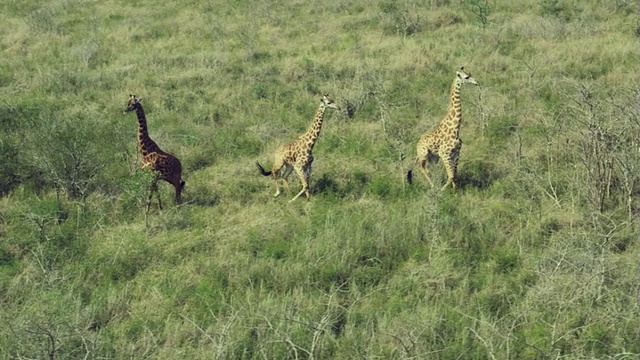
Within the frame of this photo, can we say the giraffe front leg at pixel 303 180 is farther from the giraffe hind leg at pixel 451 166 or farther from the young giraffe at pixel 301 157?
the giraffe hind leg at pixel 451 166

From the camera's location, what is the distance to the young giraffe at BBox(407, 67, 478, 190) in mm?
9414

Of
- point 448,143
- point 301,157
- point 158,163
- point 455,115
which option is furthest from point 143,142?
point 455,115

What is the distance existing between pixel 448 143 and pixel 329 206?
79.0 inches

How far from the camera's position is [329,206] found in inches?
358

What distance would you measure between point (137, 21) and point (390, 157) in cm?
1241

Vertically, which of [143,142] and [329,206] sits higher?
[143,142]

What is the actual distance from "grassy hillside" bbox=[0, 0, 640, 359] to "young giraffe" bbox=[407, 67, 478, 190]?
365 millimetres

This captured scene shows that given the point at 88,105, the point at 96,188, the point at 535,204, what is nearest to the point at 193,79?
the point at 88,105

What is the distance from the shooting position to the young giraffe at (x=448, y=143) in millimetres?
9414

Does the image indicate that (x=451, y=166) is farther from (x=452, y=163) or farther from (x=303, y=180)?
(x=303, y=180)

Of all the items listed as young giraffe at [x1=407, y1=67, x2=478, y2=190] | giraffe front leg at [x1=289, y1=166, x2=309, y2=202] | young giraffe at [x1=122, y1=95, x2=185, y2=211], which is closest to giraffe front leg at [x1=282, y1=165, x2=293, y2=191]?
giraffe front leg at [x1=289, y1=166, x2=309, y2=202]

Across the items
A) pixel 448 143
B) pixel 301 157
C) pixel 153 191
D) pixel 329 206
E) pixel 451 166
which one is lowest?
pixel 329 206

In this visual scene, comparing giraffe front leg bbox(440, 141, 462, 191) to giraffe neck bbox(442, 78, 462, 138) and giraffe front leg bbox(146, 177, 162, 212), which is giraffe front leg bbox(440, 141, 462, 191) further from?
giraffe front leg bbox(146, 177, 162, 212)

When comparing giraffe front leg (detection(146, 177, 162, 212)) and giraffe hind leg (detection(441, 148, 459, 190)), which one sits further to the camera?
giraffe hind leg (detection(441, 148, 459, 190))
